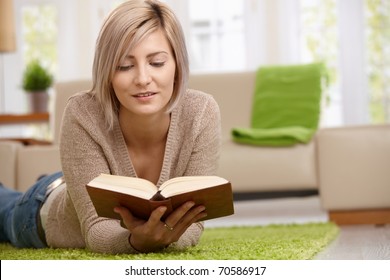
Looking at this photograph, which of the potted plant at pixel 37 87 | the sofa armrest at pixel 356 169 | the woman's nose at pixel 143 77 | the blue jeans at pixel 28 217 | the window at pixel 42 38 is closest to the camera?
the woman's nose at pixel 143 77

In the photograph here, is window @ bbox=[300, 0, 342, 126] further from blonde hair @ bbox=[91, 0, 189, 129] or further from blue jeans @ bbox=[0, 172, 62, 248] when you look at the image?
blonde hair @ bbox=[91, 0, 189, 129]

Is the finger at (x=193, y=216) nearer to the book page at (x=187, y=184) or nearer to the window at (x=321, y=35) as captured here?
the book page at (x=187, y=184)

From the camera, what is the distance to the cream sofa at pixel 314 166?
2992 millimetres

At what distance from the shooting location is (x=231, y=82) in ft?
12.7

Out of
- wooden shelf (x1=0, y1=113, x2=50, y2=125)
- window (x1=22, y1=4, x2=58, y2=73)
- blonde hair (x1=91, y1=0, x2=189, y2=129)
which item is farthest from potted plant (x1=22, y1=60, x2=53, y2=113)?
blonde hair (x1=91, y1=0, x2=189, y2=129)

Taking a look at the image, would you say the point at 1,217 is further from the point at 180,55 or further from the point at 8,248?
the point at 180,55

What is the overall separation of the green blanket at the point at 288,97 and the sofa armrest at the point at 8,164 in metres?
1.08

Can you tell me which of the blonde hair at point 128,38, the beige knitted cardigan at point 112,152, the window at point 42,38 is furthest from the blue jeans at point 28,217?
the window at point 42,38

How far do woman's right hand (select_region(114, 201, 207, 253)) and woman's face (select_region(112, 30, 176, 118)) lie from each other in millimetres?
224

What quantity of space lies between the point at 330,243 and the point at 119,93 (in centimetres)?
88

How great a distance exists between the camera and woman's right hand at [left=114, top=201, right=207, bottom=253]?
4.68 feet

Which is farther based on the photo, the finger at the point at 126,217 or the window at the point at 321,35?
the window at the point at 321,35

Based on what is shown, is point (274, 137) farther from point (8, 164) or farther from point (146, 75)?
point (146, 75)
